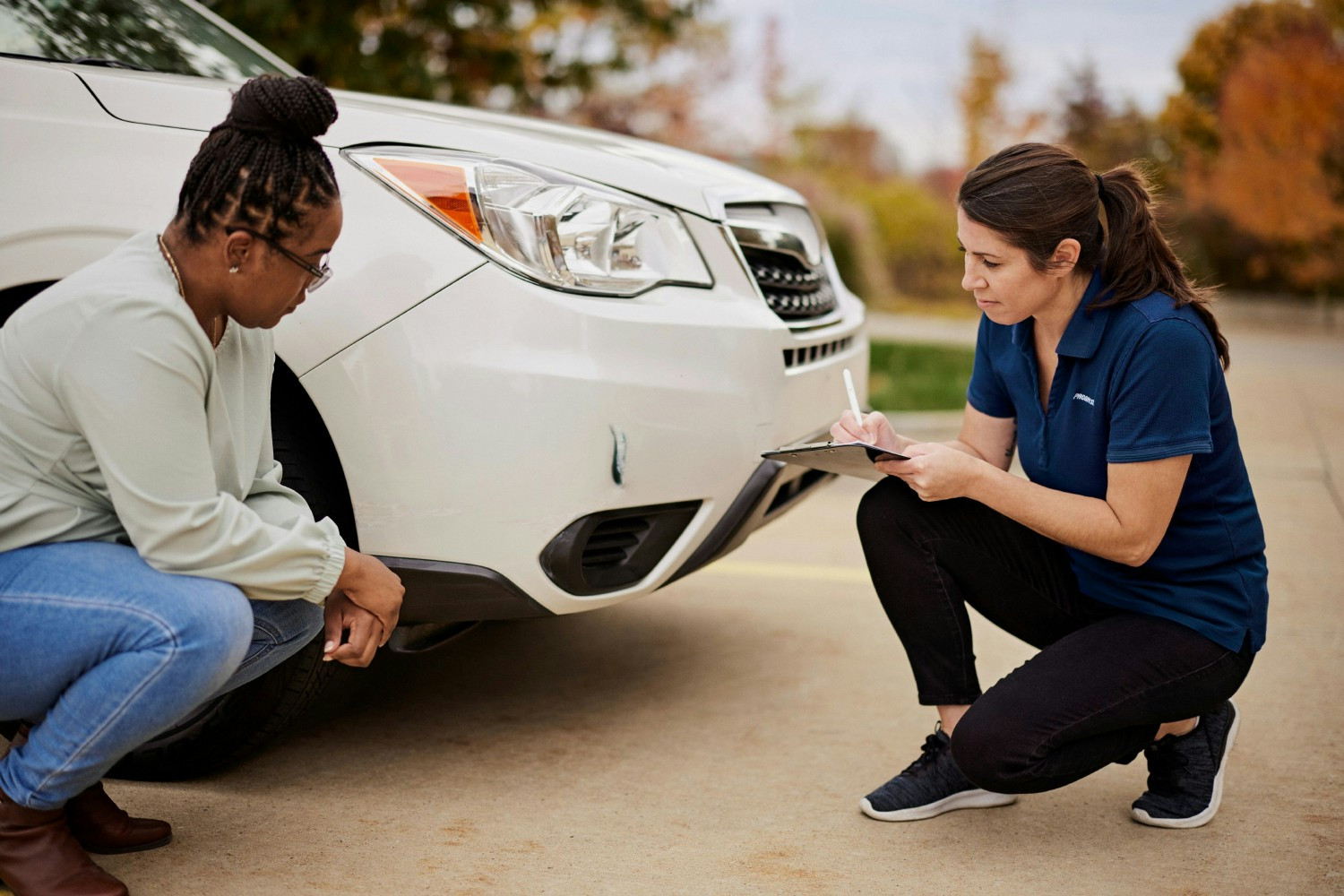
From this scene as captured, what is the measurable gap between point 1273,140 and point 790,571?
41.8 feet

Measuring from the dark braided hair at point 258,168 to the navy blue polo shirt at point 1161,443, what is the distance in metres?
1.38

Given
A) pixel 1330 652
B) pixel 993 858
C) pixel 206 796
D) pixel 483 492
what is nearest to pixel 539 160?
pixel 483 492

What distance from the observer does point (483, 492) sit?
235 centimetres

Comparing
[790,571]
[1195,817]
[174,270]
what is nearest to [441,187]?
[174,270]

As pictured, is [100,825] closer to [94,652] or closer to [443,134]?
[94,652]

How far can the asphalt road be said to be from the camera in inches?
89.3

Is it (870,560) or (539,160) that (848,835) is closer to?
(870,560)

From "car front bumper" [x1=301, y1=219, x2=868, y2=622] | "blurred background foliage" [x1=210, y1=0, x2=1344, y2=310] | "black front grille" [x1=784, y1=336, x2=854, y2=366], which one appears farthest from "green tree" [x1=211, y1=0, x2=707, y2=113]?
"car front bumper" [x1=301, y1=219, x2=868, y2=622]

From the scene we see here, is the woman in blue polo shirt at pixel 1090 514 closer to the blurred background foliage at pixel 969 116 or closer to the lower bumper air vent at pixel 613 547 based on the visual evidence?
the lower bumper air vent at pixel 613 547

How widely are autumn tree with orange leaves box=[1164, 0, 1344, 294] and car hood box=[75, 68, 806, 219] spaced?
13.8 metres

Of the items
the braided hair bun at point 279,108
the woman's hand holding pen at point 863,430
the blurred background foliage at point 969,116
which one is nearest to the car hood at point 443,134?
the braided hair bun at point 279,108

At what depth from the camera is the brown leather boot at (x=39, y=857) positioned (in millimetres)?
1975

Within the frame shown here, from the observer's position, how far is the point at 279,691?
250 cm

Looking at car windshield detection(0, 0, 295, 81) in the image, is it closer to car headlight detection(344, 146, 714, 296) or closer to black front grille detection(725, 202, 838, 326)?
car headlight detection(344, 146, 714, 296)
